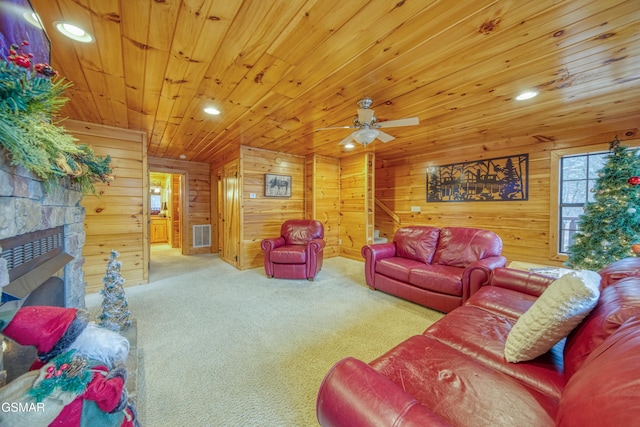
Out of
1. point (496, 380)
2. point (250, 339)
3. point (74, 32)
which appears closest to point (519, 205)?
point (496, 380)

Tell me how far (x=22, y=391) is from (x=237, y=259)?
387 centimetres

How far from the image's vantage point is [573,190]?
147 inches

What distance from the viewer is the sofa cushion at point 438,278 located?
2.46 meters

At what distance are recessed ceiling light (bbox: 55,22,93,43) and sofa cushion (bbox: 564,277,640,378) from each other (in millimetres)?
3107

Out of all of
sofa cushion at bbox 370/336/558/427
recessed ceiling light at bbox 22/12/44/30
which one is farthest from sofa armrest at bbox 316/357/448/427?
recessed ceiling light at bbox 22/12/44/30

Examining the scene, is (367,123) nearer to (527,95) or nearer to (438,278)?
(527,95)

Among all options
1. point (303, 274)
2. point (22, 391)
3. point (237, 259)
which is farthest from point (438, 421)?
point (237, 259)

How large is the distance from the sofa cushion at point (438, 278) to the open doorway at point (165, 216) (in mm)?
4709

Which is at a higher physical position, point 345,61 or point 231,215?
point 345,61

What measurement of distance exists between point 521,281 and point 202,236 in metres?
6.15

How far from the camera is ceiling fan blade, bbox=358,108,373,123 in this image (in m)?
2.37

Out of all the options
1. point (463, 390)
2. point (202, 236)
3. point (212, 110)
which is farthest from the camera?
point (202, 236)

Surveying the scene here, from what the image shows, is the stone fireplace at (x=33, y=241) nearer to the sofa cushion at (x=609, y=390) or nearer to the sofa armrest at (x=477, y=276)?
the sofa cushion at (x=609, y=390)

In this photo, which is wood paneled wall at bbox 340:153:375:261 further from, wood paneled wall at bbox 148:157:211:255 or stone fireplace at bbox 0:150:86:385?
stone fireplace at bbox 0:150:86:385
